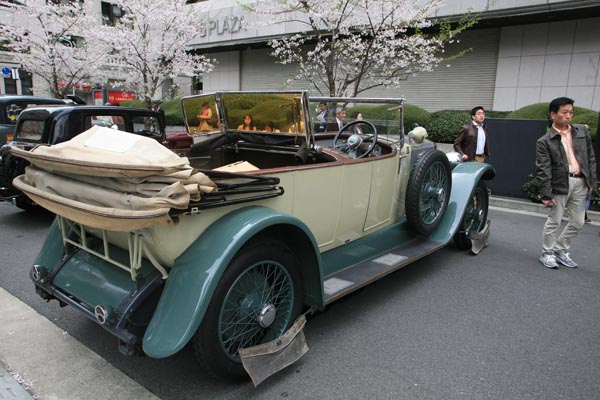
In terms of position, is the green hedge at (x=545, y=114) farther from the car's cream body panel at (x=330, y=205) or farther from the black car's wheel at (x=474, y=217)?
the car's cream body panel at (x=330, y=205)

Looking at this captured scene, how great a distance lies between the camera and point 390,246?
3.97m

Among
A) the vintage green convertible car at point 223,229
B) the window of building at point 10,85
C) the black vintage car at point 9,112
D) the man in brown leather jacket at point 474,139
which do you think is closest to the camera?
the vintage green convertible car at point 223,229

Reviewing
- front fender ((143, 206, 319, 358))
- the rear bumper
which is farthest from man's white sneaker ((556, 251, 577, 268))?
the rear bumper

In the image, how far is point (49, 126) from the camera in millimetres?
5418

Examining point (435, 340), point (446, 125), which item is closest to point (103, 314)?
point (435, 340)

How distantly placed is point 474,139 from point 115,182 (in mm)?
5667

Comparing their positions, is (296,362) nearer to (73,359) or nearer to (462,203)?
(73,359)

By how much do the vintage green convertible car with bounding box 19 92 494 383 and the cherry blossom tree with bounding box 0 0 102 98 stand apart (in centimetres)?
1358

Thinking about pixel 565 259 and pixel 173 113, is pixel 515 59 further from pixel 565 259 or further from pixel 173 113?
pixel 173 113

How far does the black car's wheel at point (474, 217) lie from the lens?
190 inches

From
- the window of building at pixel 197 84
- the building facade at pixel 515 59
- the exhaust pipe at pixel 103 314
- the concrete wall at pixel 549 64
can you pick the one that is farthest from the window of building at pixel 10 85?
the exhaust pipe at pixel 103 314

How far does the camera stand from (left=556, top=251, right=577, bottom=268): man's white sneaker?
4.55 meters

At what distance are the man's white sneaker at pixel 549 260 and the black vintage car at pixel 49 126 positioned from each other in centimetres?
549

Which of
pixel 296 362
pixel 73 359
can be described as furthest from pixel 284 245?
pixel 73 359
